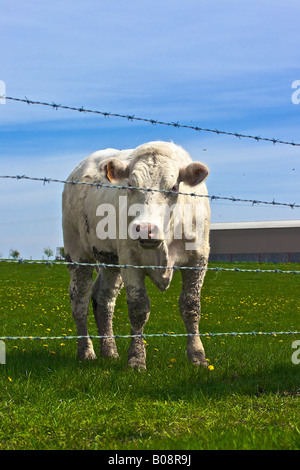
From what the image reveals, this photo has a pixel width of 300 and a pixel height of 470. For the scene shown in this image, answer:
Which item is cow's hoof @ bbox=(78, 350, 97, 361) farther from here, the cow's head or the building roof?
the building roof

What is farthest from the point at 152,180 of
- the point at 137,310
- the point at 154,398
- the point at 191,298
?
the point at 154,398

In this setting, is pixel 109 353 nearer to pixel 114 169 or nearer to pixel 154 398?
pixel 154 398

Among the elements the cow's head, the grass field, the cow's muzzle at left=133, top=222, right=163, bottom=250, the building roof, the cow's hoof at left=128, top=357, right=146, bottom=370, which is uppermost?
the building roof

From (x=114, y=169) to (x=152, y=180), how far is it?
2.04ft

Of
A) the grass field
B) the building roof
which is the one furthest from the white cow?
the building roof

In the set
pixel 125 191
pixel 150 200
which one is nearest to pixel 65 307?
pixel 125 191

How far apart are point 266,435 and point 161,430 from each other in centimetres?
87

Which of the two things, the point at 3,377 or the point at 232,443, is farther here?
the point at 3,377

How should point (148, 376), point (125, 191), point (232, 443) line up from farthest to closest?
point (125, 191) → point (148, 376) → point (232, 443)

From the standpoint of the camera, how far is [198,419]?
4930 millimetres

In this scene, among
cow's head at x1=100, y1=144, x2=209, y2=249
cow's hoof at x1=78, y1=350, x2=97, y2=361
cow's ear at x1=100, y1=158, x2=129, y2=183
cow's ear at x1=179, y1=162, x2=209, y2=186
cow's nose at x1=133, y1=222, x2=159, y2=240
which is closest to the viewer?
cow's nose at x1=133, y1=222, x2=159, y2=240

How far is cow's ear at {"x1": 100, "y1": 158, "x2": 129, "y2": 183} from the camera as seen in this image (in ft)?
22.3

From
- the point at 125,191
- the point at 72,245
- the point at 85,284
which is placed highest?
the point at 125,191

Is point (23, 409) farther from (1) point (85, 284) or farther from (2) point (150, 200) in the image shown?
(1) point (85, 284)
